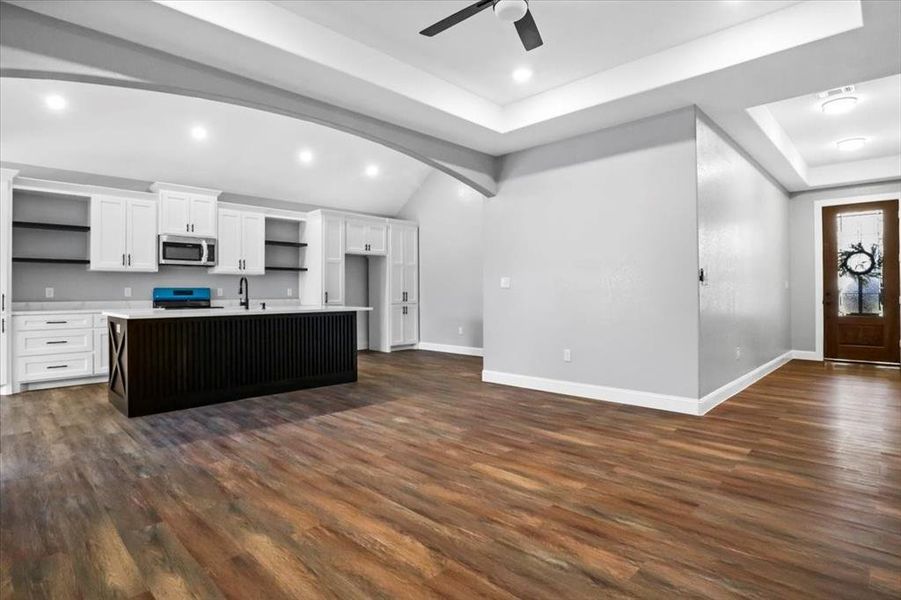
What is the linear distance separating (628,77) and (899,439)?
3373 millimetres

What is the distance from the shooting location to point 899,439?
349 cm

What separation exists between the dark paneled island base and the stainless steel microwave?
1.88 metres

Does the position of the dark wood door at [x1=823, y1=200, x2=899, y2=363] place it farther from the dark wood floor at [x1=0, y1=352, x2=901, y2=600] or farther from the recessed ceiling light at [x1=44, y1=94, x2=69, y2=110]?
the recessed ceiling light at [x1=44, y1=94, x2=69, y2=110]

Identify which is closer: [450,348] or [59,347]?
[59,347]

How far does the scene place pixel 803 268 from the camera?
757 centimetres

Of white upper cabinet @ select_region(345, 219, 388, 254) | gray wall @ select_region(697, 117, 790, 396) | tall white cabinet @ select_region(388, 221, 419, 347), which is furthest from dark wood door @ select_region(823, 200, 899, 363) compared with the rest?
white upper cabinet @ select_region(345, 219, 388, 254)

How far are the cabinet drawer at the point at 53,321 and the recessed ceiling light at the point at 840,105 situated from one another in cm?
836

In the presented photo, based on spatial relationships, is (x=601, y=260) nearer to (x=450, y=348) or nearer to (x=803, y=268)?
(x=450, y=348)

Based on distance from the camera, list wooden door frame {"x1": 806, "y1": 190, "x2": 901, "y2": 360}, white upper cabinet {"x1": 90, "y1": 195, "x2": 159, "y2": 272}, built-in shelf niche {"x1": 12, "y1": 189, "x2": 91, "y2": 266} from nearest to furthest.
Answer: built-in shelf niche {"x1": 12, "y1": 189, "x2": 91, "y2": 266} → white upper cabinet {"x1": 90, "y1": 195, "x2": 159, "y2": 272} → wooden door frame {"x1": 806, "y1": 190, "x2": 901, "y2": 360}

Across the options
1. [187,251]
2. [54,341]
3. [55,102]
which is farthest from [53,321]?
[55,102]

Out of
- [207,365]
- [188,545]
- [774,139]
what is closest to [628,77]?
[774,139]

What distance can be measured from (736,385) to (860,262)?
13.1ft

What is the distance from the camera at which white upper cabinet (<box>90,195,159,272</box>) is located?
19.4 feet

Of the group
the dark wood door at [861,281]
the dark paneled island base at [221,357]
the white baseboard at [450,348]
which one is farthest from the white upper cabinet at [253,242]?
the dark wood door at [861,281]
